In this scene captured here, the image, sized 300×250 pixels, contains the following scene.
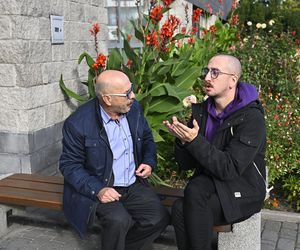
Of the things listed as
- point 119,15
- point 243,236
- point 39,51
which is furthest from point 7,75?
point 119,15

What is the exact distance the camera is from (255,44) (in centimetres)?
736

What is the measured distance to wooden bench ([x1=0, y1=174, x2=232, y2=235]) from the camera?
3441 millimetres

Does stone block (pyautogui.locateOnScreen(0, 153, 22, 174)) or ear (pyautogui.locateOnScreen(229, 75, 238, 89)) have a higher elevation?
ear (pyautogui.locateOnScreen(229, 75, 238, 89))

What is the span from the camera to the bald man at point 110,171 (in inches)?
116

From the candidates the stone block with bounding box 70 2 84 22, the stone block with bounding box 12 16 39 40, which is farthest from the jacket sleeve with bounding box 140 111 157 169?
the stone block with bounding box 70 2 84 22

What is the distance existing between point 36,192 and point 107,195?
1.00m

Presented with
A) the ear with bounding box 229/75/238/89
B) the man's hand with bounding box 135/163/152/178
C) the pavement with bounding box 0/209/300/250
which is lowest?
the pavement with bounding box 0/209/300/250

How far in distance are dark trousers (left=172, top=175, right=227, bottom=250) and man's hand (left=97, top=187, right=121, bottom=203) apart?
0.45 metres

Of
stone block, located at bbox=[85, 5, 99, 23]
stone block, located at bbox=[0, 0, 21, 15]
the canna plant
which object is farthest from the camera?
stone block, located at bbox=[85, 5, 99, 23]

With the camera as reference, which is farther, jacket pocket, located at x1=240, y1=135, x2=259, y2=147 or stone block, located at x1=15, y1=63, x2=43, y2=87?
stone block, located at x1=15, y1=63, x2=43, y2=87

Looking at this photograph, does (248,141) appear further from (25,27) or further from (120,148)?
(25,27)

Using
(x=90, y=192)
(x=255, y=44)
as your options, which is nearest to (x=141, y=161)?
(x=90, y=192)

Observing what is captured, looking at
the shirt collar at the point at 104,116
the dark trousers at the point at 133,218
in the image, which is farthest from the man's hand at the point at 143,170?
the shirt collar at the point at 104,116

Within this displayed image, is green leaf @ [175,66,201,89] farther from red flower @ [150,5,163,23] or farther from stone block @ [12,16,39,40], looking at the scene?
stone block @ [12,16,39,40]
